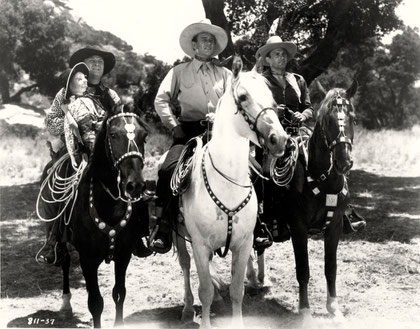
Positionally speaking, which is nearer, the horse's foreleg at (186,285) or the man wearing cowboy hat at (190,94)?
the man wearing cowboy hat at (190,94)

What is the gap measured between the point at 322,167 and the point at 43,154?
1514 cm

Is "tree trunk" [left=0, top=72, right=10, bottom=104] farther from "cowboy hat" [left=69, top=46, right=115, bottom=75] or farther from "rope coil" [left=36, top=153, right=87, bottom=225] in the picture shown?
"rope coil" [left=36, top=153, right=87, bottom=225]

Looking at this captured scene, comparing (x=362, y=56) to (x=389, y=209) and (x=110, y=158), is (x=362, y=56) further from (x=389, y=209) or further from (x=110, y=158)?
(x=110, y=158)

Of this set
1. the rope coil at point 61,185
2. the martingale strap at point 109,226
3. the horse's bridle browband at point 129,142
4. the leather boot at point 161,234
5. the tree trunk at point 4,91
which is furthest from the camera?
the tree trunk at point 4,91

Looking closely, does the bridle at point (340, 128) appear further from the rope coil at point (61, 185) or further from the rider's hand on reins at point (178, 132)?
the rope coil at point (61, 185)

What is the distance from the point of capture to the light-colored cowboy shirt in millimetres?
5555

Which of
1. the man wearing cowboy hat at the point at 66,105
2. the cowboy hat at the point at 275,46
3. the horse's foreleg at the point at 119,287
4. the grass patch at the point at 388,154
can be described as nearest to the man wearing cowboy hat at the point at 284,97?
the cowboy hat at the point at 275,46

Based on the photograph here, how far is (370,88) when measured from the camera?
35.7 m

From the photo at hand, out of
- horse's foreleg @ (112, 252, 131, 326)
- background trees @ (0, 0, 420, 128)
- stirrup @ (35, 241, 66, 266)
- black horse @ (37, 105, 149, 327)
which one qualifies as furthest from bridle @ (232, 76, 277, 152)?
background trees @ (0, 0, 420, 128)

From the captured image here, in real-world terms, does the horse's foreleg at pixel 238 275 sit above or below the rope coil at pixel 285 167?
below

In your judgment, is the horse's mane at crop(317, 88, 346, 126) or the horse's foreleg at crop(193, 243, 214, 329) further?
the horse's mane at crop(317, 88, 346, 126)

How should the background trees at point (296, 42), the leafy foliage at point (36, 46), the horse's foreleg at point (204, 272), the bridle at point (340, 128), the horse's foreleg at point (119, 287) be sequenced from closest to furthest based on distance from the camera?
the horse's foreleg at point (204, 272)
the bridle at point (340, 128)
the horse's foreleg at point (119, 287)
the background trees at point (296, 42)
the leafy foliage at point (36, 46)

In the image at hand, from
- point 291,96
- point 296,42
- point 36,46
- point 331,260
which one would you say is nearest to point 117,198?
point 331,260

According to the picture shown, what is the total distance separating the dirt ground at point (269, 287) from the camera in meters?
5.67
